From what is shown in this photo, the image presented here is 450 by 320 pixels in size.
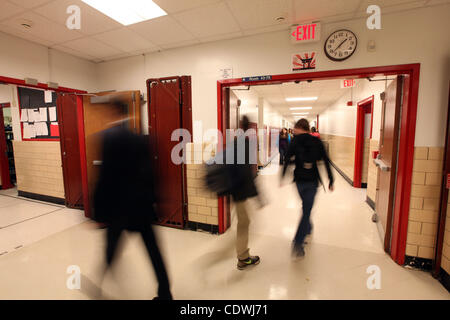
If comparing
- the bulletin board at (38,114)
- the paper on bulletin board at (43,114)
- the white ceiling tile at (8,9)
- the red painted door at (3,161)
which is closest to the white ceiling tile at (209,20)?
the white ceiling tile at (8,9)

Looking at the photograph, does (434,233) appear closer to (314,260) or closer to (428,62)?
(314,260)

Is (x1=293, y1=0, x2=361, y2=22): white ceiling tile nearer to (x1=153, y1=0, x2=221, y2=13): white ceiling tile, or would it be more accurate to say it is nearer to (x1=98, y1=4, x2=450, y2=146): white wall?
(x1=98, y1=4, x2=450, y2=146): white wall

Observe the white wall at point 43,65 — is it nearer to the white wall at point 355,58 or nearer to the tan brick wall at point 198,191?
the white wall at point 355,58

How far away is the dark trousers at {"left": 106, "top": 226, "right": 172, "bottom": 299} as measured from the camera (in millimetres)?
1624

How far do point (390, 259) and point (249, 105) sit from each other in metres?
4.64

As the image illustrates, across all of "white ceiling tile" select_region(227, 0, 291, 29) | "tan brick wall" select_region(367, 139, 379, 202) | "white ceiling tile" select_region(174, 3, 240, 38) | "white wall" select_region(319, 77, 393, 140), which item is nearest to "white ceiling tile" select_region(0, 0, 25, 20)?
"white ceiling tile" select_region(174, 3, 240, 38)

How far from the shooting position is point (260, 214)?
3859 millimetres

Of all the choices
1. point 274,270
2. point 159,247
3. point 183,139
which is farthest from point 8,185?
point 274,270

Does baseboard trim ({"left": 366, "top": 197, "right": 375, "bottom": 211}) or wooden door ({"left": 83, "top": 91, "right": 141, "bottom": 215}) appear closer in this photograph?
wooden door ({"left": 83, "top": 91, "right": 141, "bottom": 215})

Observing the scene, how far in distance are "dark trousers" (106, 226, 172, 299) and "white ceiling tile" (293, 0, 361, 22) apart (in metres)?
2.55

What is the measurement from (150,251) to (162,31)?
2576 millimetres

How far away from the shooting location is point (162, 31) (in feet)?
8.92

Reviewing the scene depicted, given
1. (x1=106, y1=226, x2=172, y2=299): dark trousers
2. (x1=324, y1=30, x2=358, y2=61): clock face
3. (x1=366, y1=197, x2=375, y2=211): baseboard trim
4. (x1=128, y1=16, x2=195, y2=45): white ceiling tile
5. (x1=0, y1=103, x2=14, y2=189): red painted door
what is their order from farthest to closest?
(x1=0, y1=103, x2=14, y2=189): red painted door
(x1=366, y1=197, x2=375, y2=211): baseboard trim
(x1=128, y1=16, x2=195, y2=45): white ceiling tile
(x1=324, y1=30, x2=358, y2=61): clock face
(x1=106, y1=226, x2=172, y2=299): dark trousers

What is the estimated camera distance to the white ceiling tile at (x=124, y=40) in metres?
2.80
